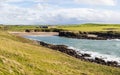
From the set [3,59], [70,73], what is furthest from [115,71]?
[3,59]

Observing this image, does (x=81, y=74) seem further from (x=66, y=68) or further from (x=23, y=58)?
(x=23, y=58)

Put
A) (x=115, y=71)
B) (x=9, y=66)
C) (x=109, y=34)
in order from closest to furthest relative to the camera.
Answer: (x=9, y=66)
(x=115, y=71)
(x=109, y=34)

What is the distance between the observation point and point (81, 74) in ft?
111

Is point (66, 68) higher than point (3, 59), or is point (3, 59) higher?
point (3, 59)

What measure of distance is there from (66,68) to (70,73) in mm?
2277

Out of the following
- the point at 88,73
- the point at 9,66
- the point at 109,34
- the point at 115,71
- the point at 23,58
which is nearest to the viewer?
the point at 9,66

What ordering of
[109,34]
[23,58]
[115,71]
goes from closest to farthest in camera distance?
[23,58] → [115,71] → [109,34]

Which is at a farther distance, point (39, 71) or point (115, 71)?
point (115, 71)

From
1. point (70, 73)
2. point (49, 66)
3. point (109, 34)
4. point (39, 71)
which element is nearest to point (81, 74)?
point (70, 73)

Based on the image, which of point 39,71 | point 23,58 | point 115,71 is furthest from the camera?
point 115,71

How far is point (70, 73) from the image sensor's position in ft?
109

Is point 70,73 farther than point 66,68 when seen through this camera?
No

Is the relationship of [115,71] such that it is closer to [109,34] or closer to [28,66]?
[28,66]

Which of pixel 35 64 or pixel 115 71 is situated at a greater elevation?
pixel 35 64
